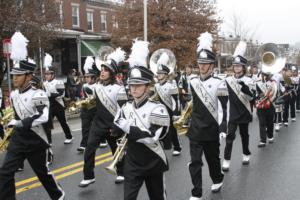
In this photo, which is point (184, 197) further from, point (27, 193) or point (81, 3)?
point (81, 3)

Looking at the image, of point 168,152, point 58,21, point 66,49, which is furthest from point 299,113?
point 66,49

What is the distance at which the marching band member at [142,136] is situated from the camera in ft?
14.5

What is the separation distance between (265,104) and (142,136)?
644 cm

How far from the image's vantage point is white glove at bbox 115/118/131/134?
14.5 feet

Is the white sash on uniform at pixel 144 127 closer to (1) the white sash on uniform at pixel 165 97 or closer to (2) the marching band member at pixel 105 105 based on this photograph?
(2) the marching band member at pixel 105 105

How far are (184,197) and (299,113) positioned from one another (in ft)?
42.3

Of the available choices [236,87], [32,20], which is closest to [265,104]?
[236,87]

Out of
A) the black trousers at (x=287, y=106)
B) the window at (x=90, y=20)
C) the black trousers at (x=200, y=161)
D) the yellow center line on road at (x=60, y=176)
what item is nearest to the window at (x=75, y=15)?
the window at (x=90, y=20)

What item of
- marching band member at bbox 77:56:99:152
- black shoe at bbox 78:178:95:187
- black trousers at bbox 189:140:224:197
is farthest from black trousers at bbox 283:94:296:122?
black shoe at bbox 78:178:95:187

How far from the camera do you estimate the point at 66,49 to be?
106ft

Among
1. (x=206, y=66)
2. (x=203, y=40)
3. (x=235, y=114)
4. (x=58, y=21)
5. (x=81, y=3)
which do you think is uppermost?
(x=81, y=3)

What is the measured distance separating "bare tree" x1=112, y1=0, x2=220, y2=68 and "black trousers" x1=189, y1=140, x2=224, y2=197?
777 inches

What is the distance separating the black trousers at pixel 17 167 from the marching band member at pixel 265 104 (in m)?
5.88

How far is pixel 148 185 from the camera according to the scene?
15.1ft
